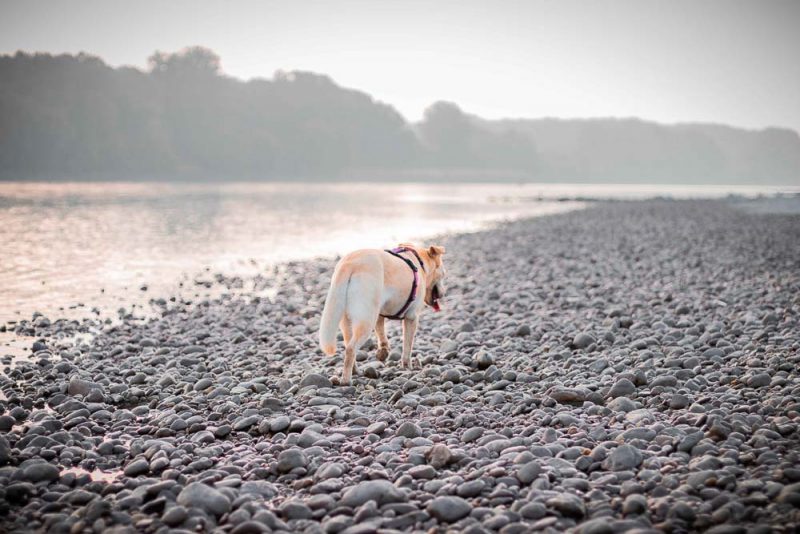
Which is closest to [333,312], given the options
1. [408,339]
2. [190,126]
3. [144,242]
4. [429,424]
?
[408,339]

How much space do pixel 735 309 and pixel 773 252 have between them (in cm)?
1061

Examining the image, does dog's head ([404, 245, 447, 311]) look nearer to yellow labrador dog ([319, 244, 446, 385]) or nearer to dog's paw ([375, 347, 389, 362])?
yellow labrador dog ([319, 244, 446, 385])

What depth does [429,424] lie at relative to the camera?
5.61m

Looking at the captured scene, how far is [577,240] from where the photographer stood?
24375mm

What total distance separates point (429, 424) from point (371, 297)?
1789 millimetres

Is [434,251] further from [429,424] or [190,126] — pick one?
[190,126]

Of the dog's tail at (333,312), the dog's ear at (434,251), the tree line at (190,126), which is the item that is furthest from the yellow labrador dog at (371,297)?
the tree line at (190,126)

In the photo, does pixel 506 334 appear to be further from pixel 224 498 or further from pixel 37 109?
pixel 37 109

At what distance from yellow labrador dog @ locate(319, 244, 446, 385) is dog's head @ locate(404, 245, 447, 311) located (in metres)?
0.13

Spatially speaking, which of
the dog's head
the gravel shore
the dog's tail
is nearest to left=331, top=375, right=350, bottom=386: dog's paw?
the gravel shore

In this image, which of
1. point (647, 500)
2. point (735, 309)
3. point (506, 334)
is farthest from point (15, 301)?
point (735, 309)

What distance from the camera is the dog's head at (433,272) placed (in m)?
8.18

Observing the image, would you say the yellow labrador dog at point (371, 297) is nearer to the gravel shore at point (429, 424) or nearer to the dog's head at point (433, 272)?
the dog's head at point (433, 272)

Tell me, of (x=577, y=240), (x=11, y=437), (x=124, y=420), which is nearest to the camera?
(x=11, y=437)
